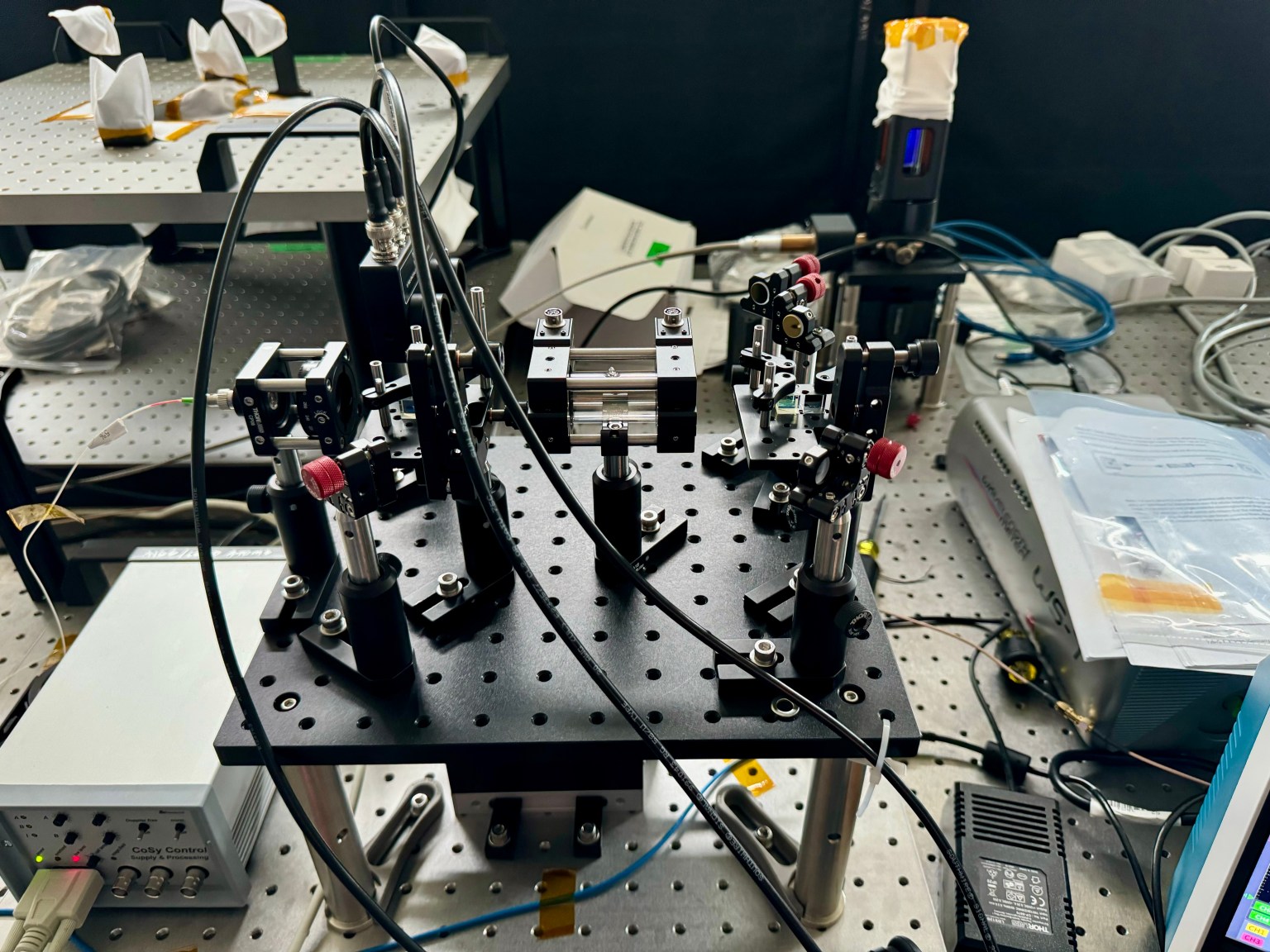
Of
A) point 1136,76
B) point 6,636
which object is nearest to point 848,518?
point 6,636

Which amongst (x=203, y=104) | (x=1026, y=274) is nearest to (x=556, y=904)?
(x=203, y=104)

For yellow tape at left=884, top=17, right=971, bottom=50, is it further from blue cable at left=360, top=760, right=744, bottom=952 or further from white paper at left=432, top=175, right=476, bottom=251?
blue cable at left=360, top=760, right=744, bottom=952

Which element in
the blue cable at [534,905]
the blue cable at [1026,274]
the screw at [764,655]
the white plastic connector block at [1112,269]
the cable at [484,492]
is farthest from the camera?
the white plastic connector block at [1112,269]

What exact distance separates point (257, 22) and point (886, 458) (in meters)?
1.20

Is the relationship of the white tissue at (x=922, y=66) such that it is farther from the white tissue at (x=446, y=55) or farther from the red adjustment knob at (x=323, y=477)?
the red adjustment knob at (x=323, y=477)

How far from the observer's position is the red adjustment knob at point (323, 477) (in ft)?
1.55

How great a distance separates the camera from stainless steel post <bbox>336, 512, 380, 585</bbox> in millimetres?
525

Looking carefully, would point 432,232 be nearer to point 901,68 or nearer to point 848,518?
point 848,518

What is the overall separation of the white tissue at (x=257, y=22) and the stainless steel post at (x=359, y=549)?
1026 mm

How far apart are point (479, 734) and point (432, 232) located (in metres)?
0.32

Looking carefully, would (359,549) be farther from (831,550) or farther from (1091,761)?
(1091,761)

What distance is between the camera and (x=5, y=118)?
3.86ft

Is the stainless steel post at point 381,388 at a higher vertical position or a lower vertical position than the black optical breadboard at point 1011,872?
higher

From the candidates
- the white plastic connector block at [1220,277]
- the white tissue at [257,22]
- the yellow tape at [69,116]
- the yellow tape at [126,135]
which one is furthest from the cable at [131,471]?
the white plastic connector block at [1220,277]
